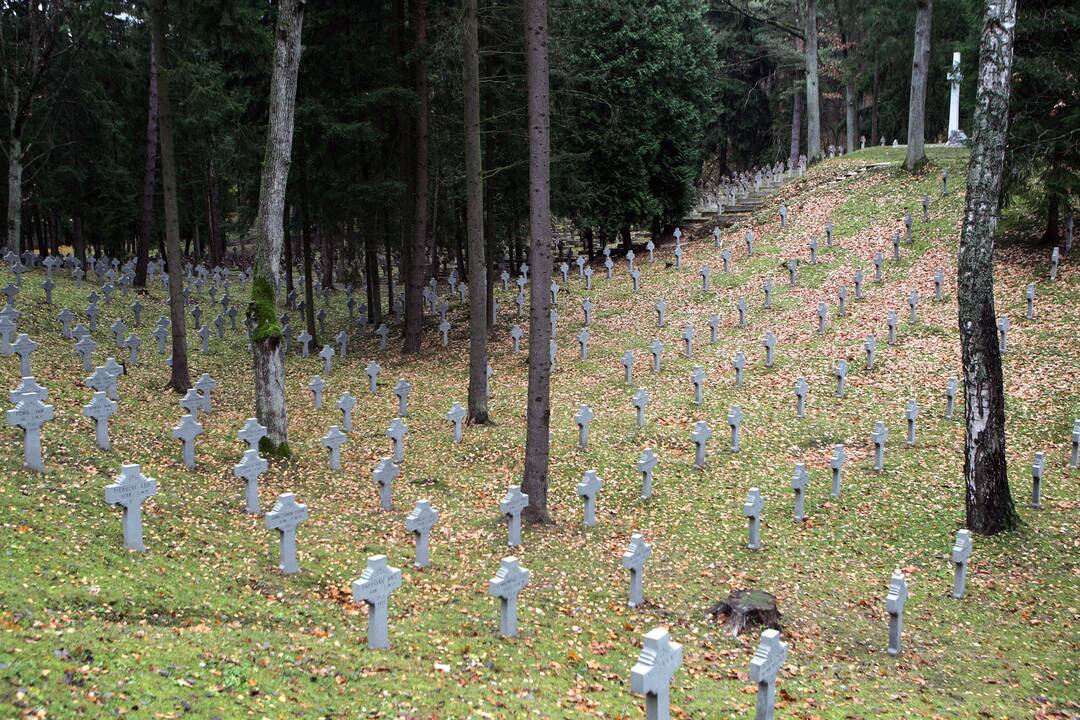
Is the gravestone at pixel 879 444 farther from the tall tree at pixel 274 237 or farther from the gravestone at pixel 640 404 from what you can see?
the tall tree at pixel 274 237

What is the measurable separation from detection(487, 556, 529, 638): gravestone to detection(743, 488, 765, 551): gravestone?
3920 mm

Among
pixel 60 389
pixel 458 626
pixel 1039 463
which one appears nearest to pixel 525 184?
pixel 60 389

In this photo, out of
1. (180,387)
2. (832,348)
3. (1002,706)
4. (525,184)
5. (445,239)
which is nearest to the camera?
A: (1002,706)

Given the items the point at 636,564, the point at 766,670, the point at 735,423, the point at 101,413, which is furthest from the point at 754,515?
the point at 101,413

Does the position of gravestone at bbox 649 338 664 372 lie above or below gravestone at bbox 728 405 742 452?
above

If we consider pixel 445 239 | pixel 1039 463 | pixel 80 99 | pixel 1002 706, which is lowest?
pixel 1002 706

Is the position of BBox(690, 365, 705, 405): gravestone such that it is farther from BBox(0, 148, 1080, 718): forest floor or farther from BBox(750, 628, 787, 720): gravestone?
BBox(750, 628, 787, 720): gravestone

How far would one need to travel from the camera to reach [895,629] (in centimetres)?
752

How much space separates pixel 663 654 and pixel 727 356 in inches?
567

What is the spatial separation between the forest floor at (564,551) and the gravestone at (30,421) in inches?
9.6

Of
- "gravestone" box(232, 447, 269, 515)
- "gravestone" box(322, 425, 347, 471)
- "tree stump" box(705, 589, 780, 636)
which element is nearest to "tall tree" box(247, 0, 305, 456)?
"gravestone" box(322, 425, 347, 471)

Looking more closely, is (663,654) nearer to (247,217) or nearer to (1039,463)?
(1039,463)

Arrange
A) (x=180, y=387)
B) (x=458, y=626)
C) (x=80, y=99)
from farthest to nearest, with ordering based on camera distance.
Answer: (x=80, y=99) < (x=180, y=387) < (x=458, y=626)

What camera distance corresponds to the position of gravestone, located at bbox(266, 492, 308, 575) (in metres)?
7.76
